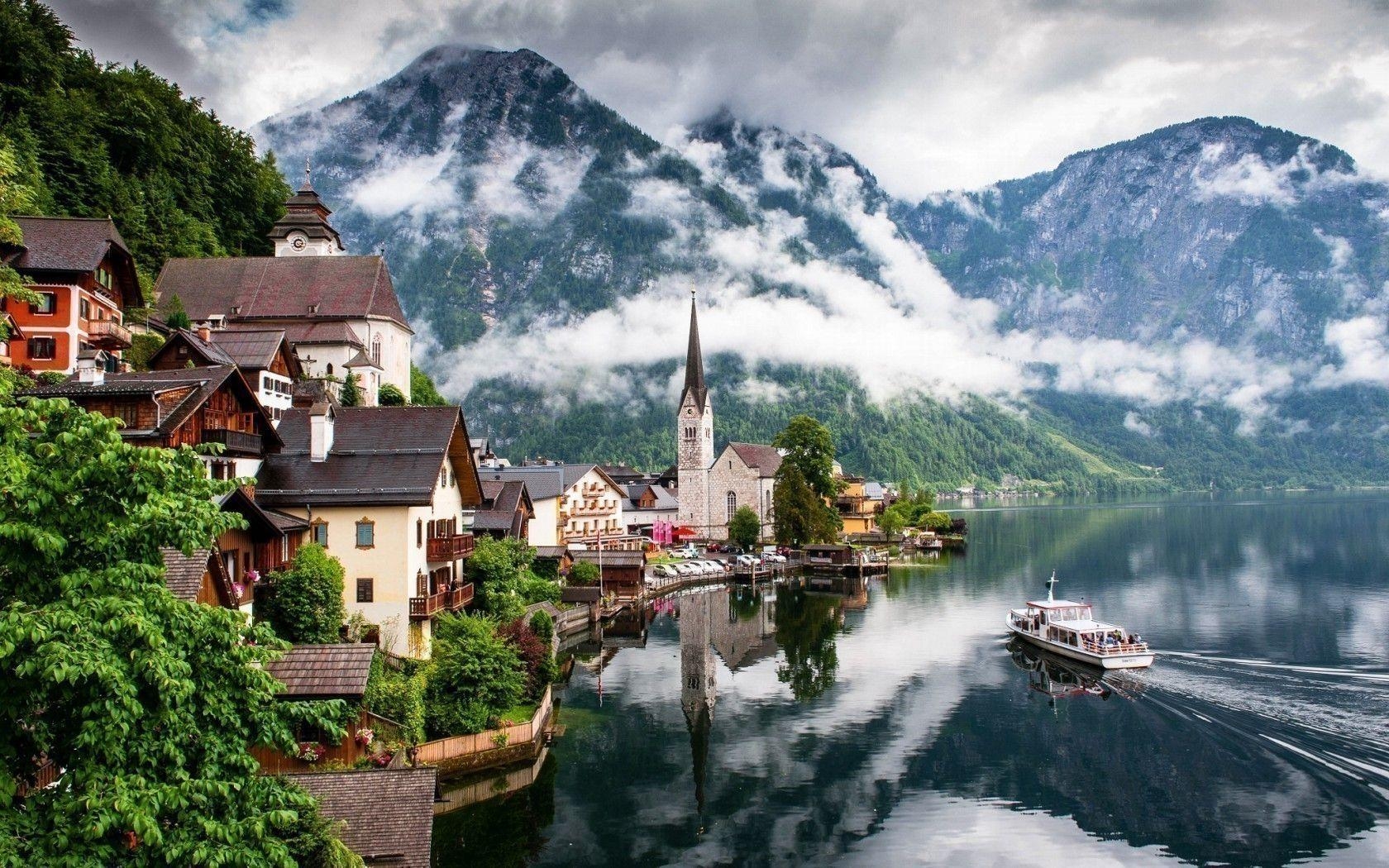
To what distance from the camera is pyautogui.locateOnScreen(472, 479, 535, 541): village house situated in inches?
2398

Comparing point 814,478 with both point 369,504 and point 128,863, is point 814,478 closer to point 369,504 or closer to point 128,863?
point 369,504

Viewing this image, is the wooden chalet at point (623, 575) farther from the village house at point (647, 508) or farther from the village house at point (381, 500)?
the village house at point (647, 508)

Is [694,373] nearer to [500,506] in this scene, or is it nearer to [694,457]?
[694,457]

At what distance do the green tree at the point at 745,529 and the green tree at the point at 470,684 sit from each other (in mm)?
77925

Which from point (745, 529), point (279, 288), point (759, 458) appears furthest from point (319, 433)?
point (759, 458)

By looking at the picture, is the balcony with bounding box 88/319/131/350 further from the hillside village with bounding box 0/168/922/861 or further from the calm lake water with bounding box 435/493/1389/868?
the calm lake water with bounding box 435/493/1389/868

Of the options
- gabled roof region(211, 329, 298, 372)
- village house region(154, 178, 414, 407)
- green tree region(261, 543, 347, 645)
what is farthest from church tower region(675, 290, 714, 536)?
green tree region(261, 543, 347, 645)

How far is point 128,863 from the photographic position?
11.1 metres

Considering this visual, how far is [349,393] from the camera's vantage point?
63938mm

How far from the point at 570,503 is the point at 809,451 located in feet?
110

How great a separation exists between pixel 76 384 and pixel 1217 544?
126508 millimetres

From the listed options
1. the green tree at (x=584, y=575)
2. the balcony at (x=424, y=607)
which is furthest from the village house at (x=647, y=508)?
the balcony at (x=424, y=607)

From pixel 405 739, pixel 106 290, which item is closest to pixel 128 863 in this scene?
pixel 405 739

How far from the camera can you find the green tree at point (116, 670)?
10766 millimetres
